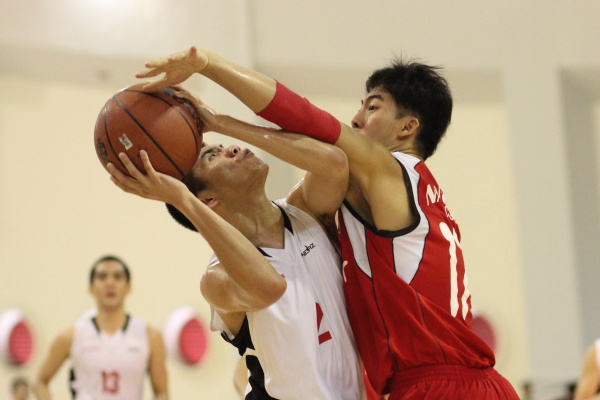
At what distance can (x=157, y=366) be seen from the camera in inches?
287

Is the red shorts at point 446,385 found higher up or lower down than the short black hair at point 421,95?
lower down

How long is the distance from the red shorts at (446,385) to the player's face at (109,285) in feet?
14.6

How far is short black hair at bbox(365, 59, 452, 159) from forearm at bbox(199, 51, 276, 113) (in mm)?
686

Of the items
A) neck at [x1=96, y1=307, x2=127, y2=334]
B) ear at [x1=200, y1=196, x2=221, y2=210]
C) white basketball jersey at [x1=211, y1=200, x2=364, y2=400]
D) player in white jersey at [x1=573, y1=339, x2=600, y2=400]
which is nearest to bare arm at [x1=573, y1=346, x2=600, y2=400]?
player in white jersey at [x1=573, y1=339, x2=600, y2=400]

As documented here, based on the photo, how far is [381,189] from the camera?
134 inches

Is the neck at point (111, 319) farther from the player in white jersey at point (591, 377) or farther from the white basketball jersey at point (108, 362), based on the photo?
the player in white jersey at point (591, 377)

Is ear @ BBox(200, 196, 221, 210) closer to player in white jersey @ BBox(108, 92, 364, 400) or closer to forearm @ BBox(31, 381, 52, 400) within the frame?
player in white jersey @ BBox(108, 92, 364, 400)

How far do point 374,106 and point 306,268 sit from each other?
2.62 ft

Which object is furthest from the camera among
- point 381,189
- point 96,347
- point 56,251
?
point 56,251

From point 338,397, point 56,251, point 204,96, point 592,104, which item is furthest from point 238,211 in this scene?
point 592,104

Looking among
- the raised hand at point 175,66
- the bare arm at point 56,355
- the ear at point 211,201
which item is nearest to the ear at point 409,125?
the ear at point 211,201

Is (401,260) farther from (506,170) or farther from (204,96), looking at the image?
(506,170)

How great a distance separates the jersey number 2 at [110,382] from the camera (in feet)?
23.2

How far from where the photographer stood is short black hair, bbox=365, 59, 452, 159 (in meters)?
3.71
